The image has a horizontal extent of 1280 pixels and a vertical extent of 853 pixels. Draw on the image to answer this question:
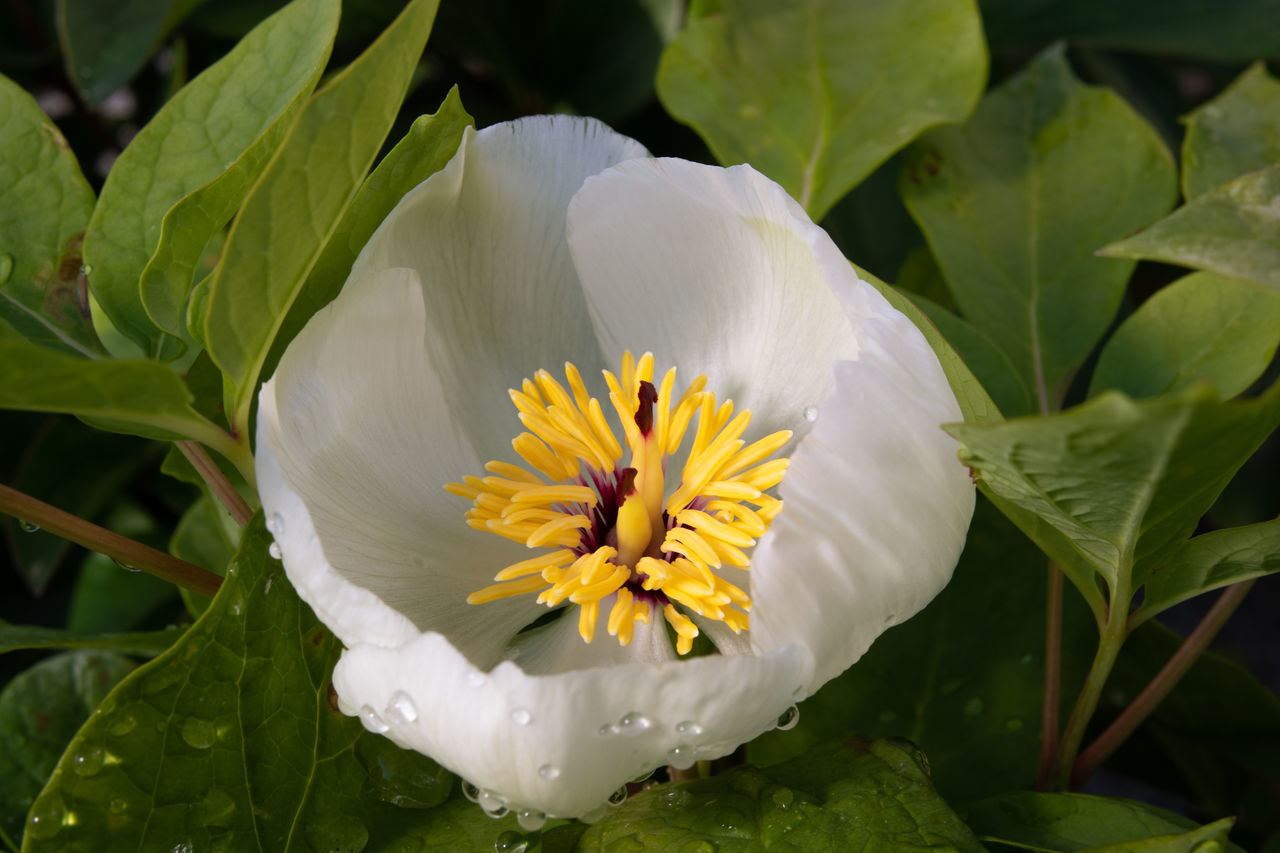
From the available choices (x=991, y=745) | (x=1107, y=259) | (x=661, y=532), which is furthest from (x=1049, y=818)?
(x=1107, y=259)

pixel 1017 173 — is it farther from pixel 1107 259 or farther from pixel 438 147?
pixel 438 147

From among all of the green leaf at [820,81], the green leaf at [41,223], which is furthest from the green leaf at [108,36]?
the green leaf at [820,81]

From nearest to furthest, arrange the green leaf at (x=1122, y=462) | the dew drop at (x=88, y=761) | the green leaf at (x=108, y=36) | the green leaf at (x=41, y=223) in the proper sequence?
the green leaf at (x=1122, y=462) < the dew drop at (x=88, y=761) < the green leaf at (x=41, y=223) < the green leaf at (x=108, y=36)

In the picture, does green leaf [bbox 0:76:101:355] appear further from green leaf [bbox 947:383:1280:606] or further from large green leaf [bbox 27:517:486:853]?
green leaf [bbox 947:383:1280:606]

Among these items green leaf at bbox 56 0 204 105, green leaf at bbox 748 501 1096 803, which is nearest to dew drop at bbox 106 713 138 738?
green leaf at bbox 748 501 1096 803

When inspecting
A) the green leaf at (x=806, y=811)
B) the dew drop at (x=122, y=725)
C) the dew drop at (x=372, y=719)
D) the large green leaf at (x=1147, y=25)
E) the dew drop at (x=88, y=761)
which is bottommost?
the green leaf at (x=806, y=811)

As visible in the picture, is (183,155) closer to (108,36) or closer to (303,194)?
(303,194)

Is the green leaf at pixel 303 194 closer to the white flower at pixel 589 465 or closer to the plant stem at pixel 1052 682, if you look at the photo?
the white flower at pixel 589 465
